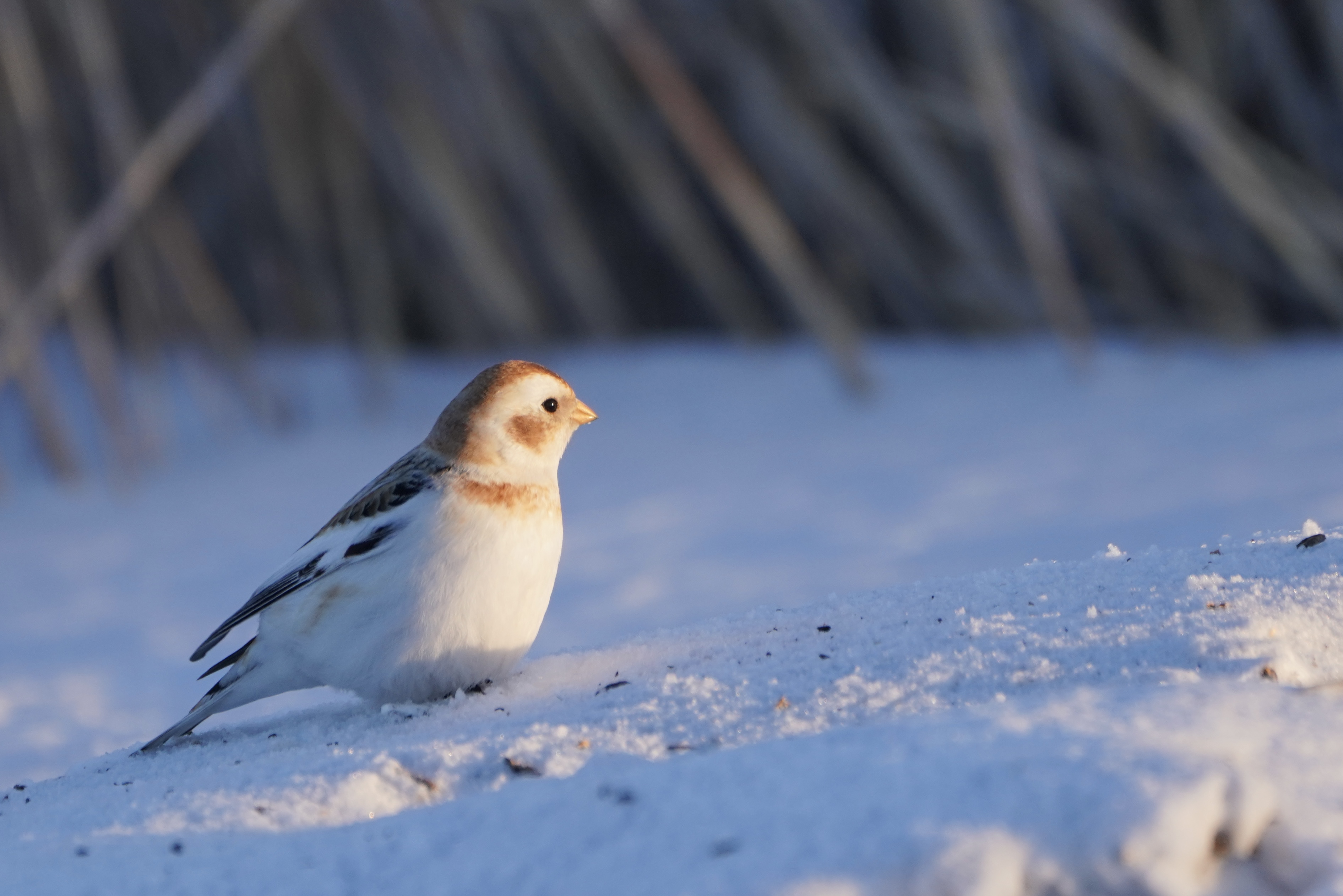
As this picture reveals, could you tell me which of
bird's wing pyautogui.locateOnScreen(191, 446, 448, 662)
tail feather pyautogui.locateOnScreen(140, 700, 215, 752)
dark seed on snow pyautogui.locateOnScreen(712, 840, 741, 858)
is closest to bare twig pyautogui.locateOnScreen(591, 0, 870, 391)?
bird's wing pyautogui.locateOnScreen(191, 446, 448, 662)

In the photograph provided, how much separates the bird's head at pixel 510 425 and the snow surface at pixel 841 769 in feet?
1.40

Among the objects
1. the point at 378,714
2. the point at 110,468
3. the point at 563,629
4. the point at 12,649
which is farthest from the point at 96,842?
the point at 110,468

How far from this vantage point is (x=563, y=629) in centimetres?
465

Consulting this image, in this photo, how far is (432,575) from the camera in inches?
96.7

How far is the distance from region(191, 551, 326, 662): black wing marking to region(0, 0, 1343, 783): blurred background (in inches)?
80.5

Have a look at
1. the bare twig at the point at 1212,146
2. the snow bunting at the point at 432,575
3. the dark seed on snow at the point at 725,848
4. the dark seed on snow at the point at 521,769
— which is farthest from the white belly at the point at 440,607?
the bare twig at the point at 1212,146

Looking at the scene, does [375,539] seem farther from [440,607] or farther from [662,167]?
[662,167]

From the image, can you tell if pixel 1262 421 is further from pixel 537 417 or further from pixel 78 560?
pixel 78 560

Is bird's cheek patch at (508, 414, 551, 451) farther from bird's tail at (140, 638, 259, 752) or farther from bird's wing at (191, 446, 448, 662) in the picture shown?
bird's tail at (140, 638, 259, 752)

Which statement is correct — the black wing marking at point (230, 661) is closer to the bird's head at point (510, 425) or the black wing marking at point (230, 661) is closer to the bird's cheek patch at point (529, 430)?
the bird's head at point (510, 425)

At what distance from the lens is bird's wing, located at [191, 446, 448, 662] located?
2.56 m

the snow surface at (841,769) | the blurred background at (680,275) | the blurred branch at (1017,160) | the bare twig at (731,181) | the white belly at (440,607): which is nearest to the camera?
the snow surface at (841,769)

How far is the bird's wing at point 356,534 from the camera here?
2562 mm

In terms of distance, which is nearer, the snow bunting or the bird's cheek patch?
the snow bunting
